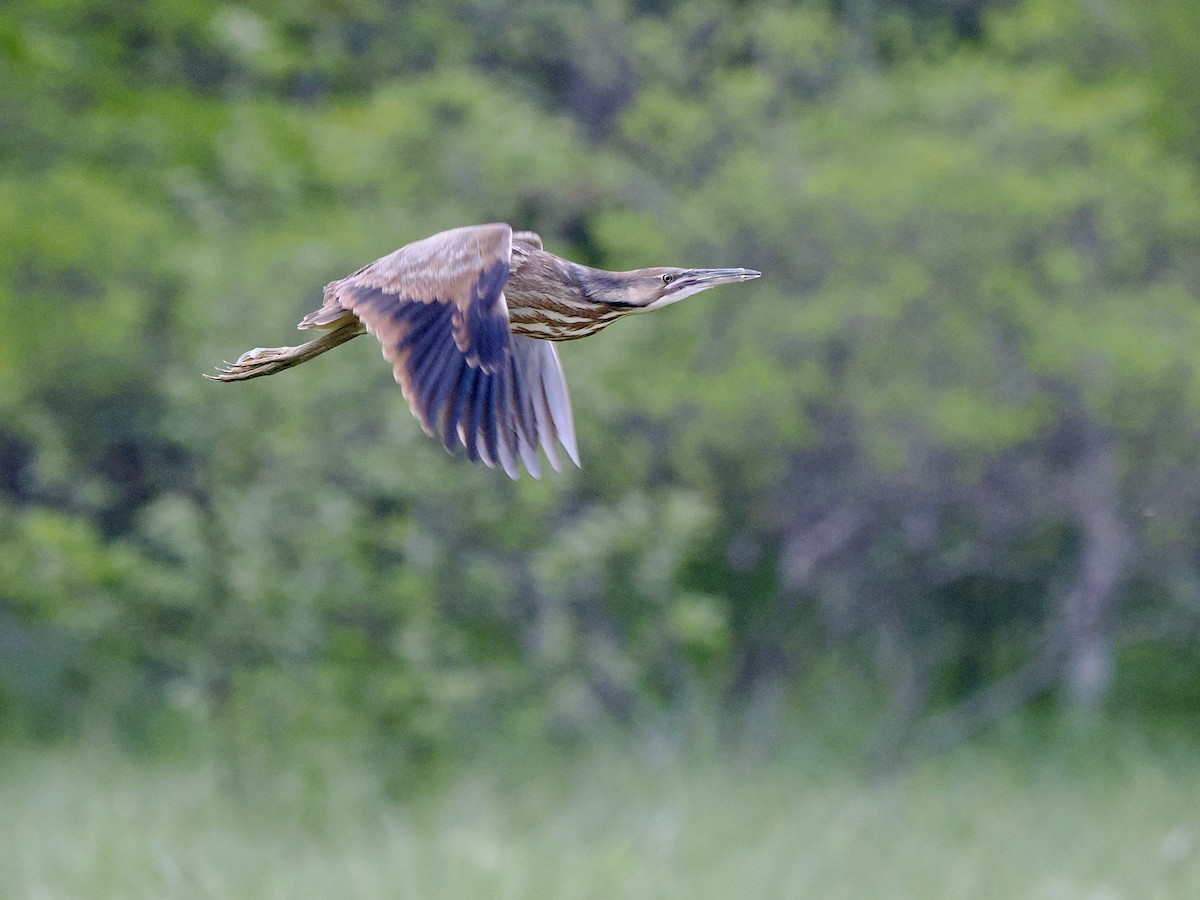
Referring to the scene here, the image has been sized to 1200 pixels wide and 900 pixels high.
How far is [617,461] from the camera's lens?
10.9 metres

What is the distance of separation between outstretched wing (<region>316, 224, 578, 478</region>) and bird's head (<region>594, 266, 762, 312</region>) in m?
0.31

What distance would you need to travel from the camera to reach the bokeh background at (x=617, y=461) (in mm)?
9719

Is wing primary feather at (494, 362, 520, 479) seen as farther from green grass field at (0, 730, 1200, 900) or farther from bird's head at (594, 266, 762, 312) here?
green grass field at (0, 730, 1200, 900)

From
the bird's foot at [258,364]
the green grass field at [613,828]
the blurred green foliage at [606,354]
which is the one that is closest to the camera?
the bird's foot at [258,364]

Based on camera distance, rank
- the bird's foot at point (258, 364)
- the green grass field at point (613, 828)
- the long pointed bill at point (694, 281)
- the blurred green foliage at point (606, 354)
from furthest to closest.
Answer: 1. the blurred green foliage at point (606, 354)
2. the green grass field at point (613, 828)
3. the long pointed bill at point (694, 281)
4. the bird's foot at point (258, 364)

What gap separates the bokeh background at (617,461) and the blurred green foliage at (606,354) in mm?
35

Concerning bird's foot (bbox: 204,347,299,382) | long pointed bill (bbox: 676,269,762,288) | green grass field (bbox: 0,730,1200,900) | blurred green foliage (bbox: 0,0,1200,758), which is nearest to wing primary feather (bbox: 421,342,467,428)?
bird's foot (bbox: 204,347,299,382)

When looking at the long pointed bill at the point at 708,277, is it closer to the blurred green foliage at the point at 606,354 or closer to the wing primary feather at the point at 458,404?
the wing primary feather at the point at 458,404

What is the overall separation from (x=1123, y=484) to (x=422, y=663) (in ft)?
16.3

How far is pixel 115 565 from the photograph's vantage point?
32.3ft

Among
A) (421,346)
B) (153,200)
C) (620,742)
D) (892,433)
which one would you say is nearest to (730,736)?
(620,742)

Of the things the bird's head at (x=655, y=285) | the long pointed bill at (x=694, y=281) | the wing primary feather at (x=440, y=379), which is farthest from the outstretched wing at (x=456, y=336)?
the long pointed bill at (x=694, y=281)

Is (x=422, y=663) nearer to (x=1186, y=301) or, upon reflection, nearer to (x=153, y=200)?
(x=153, y=200)

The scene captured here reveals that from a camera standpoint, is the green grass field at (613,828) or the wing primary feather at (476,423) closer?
the wing primary feather at (476,423)
